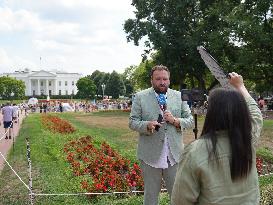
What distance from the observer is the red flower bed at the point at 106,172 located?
809cm

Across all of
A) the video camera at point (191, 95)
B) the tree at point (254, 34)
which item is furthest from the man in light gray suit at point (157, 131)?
the tree at point (254, 34)

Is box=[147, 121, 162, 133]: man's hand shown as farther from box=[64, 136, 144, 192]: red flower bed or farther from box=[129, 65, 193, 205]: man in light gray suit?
box=[64, 136, 144, 192]: red flower bed

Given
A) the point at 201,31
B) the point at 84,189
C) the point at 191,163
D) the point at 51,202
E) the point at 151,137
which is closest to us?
the point at 191,163

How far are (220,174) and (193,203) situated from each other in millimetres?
242

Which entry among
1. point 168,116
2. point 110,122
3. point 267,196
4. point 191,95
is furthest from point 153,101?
point 110,122

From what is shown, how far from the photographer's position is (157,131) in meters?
5.05

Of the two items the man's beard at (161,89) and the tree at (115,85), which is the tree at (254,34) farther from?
the tree at (115,85)

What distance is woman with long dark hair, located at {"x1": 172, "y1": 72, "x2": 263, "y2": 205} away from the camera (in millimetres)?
2654

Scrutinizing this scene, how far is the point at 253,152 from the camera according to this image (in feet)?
9.18

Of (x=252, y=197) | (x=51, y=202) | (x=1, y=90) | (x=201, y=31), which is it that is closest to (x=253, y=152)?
(x=252, y=197)

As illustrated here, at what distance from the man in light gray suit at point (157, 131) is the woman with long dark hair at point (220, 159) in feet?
7.01

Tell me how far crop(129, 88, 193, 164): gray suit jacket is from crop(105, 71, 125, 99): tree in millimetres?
104277

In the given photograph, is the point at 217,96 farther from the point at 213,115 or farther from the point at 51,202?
the point at 51,202

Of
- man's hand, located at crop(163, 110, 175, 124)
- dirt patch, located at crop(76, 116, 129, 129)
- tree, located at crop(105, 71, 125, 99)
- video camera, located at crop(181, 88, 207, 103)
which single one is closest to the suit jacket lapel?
man's hand, located at crop(163, 110, 175, 124)
